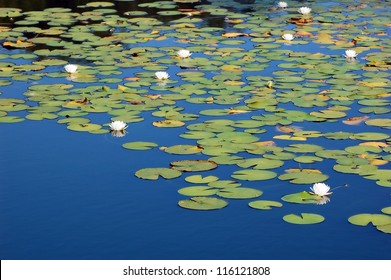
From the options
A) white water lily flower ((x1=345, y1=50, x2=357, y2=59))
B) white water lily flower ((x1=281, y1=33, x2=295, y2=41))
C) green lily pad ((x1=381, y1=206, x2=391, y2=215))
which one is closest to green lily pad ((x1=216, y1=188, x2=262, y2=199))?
green lily pad ((x1=381, y1=206, x2=391, y2=215))

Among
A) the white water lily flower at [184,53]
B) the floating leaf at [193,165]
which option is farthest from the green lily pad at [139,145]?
the white water lily flower at [184,53]

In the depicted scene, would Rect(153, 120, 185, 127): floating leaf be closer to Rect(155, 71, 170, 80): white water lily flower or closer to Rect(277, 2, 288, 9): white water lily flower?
Rect(155, 71, 170, 80): white water lily flower

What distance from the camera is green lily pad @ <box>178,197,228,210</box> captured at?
503cm

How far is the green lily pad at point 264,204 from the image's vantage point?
5023mm

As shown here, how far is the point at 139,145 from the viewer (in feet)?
19.7

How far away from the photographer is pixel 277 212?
5.00 metres

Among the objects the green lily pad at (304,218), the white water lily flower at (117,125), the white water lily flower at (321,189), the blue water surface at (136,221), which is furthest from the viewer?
the white water lily flower at (117,125)

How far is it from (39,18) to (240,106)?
4.05 metres

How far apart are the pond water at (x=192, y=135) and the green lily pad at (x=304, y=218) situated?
0.07 ft

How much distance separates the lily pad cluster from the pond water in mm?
18

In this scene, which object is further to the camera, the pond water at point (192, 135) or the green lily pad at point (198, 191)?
the green lily pad at point (198, 191)

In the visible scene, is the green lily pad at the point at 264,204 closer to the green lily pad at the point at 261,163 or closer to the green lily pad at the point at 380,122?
the green lily pad at the point at 261,163

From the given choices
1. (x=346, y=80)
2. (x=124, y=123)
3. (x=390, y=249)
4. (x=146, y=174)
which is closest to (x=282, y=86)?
(x=346, y=80)

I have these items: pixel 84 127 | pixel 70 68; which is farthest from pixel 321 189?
pixel 70 68
